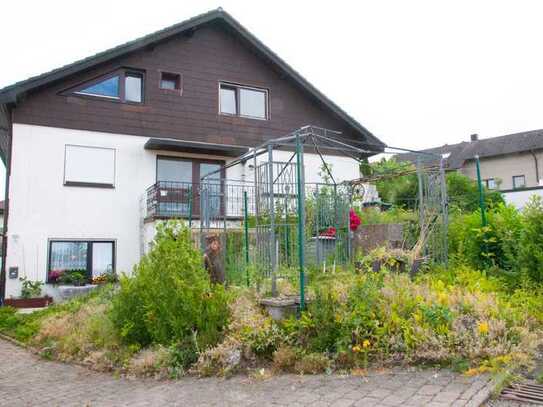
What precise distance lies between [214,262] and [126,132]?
24.9ft

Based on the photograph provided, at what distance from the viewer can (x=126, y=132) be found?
45.4ft

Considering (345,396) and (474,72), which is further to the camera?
(474,72)

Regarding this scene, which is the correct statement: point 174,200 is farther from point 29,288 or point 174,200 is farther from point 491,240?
point 491,240

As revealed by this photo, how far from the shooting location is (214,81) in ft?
50.6

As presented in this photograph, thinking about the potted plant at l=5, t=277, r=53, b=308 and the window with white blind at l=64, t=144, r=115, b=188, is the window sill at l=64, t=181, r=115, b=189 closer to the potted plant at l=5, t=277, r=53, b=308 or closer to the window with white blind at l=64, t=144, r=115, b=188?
the window with white blind at l=64, t=144, r=115, b=188

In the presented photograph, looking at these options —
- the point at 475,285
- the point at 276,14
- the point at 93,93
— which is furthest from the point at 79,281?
the point at 475,285

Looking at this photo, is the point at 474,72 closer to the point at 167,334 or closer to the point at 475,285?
the point at 475,285

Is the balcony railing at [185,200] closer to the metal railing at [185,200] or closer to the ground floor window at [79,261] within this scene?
the metal railing at [185,200]

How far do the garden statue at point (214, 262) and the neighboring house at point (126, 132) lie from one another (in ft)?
17.4

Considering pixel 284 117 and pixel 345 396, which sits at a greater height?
pixel 284 117

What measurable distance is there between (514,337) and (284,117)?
1261cm

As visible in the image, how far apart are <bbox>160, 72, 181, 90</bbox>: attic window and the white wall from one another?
2.01 meters

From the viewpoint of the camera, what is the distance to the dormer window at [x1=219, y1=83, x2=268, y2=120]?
15688 millimetres

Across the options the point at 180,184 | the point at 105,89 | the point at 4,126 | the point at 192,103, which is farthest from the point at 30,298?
the point at 192,103
